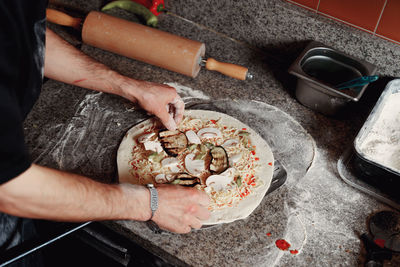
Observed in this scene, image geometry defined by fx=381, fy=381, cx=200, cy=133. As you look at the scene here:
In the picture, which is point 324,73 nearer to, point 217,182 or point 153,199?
point 217,182

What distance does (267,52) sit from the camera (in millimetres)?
1729

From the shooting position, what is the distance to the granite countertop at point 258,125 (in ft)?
3.82

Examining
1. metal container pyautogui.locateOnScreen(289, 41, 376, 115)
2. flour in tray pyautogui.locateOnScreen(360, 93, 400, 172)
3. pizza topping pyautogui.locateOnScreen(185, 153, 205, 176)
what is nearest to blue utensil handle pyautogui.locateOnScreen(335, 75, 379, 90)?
metal container pyautogui.locateOnScreen(289, 41, 376, 115)

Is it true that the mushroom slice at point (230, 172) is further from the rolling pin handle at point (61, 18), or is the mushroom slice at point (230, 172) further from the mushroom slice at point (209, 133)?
the rolling pin handle at point (61, 18)

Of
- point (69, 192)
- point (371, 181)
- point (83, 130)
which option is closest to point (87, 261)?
point (83, 130)

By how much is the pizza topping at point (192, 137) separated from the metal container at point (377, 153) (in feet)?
1.76

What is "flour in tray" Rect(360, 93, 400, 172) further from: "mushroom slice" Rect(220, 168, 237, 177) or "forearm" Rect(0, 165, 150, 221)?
"forearm" Rect(0, 165, 150, 221)

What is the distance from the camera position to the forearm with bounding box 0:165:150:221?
91 cm

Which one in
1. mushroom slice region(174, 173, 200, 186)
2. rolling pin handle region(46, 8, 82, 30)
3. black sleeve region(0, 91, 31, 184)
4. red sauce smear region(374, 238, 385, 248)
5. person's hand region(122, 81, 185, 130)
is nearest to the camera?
black sleeve region(0, 91, 31, 184)

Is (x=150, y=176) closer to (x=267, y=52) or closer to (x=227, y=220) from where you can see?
(x=227, y=220)

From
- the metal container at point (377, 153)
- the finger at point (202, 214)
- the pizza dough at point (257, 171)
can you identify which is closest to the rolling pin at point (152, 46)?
the pizza dough at point (257, 171)

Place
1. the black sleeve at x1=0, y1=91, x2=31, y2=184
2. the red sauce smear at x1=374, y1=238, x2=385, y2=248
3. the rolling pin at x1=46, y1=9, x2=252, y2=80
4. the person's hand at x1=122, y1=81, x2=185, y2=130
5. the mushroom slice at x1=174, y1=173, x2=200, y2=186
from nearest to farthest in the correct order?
1. the black sleeve at x1=0, y1=91, x2=31, y2=184
2. the red sauce smear at x1=374, y1=238, x2=385, y2=248
3. the mushroom slice at x1=174, y1=173, x2=200, y2=186
4. the person's hand at x1=122, y1=81, x2=185, y2=130
5. the rolling pin at x1=46, y1=9, x2=252, y2=80

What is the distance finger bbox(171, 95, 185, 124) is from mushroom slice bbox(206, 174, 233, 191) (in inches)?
11.0

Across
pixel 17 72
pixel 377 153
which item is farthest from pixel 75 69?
pixel 377 153
